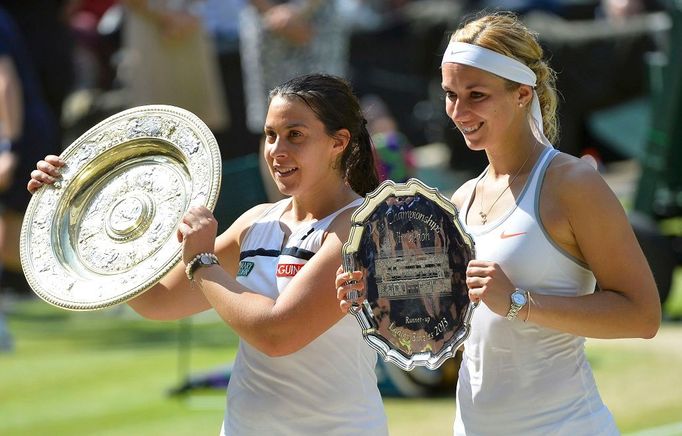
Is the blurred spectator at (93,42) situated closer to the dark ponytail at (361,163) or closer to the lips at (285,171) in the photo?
the dark ponytail at (361,163)

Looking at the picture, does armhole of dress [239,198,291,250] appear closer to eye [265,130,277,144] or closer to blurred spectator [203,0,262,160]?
eye [265,130,277,144]

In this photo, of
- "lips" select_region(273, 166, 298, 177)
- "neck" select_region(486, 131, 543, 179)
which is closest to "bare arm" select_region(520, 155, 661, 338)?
"neck" select_region(486, 131, 543, 179)

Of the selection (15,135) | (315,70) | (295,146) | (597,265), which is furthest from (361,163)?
(15,135)

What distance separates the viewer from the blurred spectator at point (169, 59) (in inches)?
337

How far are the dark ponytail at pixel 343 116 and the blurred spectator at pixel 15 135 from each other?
470 centimetres

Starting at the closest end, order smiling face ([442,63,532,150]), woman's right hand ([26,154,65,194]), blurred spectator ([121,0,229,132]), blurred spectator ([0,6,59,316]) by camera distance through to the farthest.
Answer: smiling face ([442,63,532,150]) < woman's right hand ([26,154,65,194]) < blurred spectator ([0,6,59,316]) < blurred spectator ([121,0,229,132])

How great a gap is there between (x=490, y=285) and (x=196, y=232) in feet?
2.30

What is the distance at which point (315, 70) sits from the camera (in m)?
7.81

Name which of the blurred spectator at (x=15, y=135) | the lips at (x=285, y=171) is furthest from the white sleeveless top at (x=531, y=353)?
the blurred spectator at (x=15, y=135)

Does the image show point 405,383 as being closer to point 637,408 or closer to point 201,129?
point 637,408

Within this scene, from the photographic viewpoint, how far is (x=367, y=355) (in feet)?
10.4

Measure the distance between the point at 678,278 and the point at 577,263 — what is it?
7355mm

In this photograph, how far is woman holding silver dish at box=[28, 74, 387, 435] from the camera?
2.98m

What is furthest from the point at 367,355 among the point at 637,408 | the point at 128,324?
the point at 128,324
